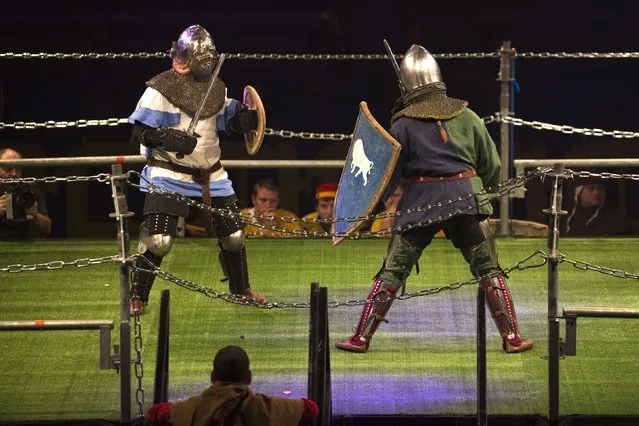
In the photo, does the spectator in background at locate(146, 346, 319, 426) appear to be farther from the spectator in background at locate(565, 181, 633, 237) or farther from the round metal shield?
the spectator in background at locate(565, 181, 633, 237)

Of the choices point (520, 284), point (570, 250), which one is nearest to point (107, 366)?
point (520, 284)

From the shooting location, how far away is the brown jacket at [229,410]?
16.5ft

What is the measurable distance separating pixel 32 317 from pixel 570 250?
9.61 feet

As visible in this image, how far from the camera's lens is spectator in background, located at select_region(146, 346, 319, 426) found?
5043mm

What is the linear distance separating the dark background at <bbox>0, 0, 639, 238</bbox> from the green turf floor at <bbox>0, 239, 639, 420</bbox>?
88cm

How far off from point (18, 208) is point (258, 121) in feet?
6.41

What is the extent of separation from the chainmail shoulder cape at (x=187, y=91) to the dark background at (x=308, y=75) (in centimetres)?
215

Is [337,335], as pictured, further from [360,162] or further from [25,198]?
[25,198]

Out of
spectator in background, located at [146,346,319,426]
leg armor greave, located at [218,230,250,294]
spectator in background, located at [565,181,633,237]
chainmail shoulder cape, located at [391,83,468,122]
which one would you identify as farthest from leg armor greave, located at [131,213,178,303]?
spectator in background, located at [565,181,633,237]

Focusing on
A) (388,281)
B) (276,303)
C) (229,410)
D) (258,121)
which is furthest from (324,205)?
(229,410)

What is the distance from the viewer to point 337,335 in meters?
6.89

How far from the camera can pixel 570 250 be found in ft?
27.3

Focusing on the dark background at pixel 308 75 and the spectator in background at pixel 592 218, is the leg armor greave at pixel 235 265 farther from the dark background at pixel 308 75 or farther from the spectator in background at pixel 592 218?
the spectator in background at pixel 592 218

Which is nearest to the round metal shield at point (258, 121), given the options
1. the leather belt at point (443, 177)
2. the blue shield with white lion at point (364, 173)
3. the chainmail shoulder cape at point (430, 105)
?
the blue shield with white lion at point (364, 173)
